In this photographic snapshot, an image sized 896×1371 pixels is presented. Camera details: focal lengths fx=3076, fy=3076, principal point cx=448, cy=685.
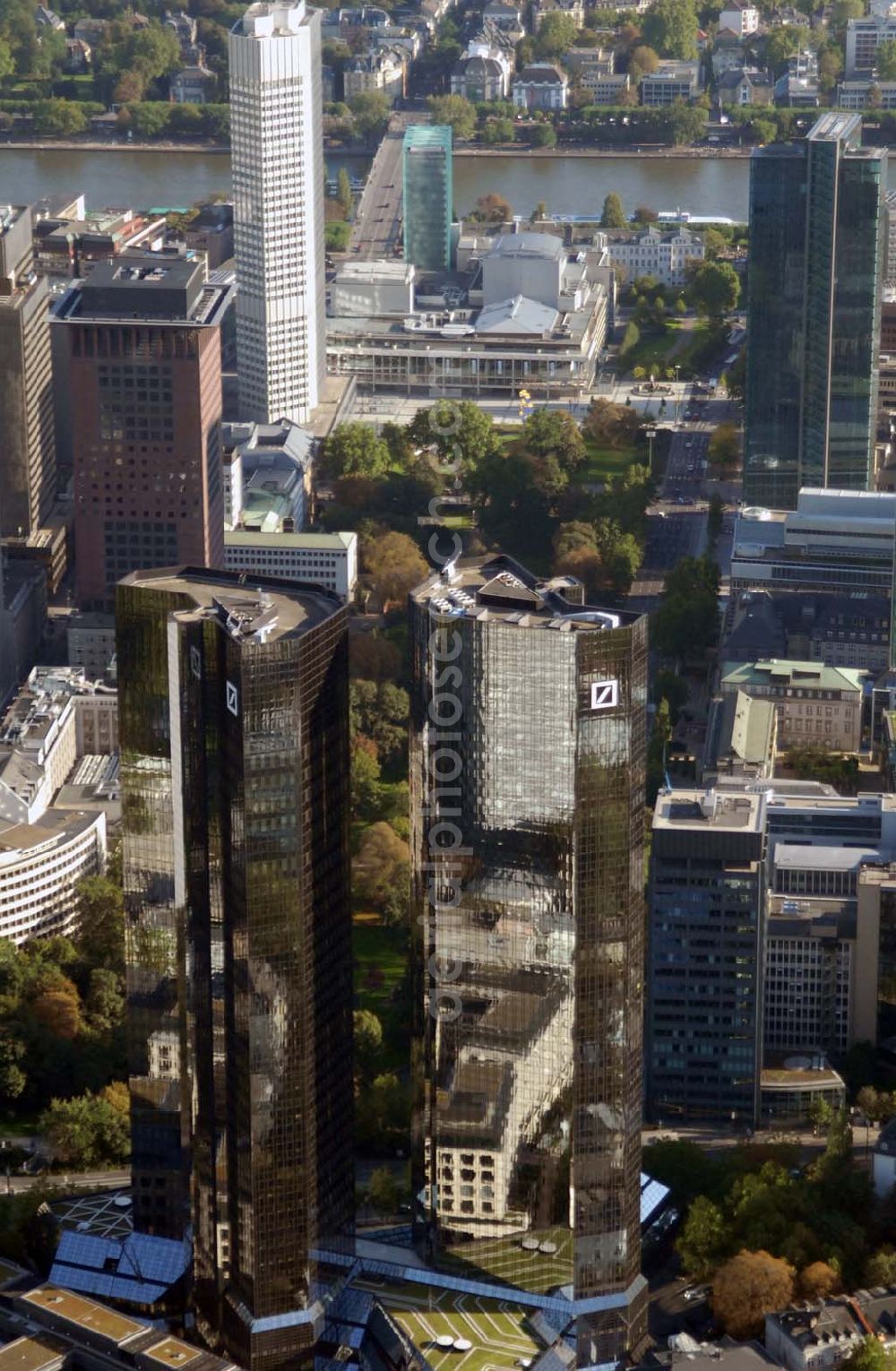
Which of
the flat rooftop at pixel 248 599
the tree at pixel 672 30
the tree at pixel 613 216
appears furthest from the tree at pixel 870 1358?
the tree at pixel 672 30

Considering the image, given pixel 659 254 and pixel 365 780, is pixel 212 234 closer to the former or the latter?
pixel 659 254

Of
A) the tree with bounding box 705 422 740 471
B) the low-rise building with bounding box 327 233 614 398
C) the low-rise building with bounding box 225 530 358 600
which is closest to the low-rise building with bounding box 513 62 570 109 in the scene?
the low-rise building with bounding box 327 233 614 398

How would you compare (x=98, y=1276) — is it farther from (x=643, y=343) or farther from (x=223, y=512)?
(x=643, y=343)

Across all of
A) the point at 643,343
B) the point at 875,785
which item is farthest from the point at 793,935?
the point at 643,343

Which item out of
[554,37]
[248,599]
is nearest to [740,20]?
[554,37]

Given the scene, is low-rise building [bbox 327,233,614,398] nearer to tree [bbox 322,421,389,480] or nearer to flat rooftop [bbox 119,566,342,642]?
tree [bbox 322,421,389,480]
